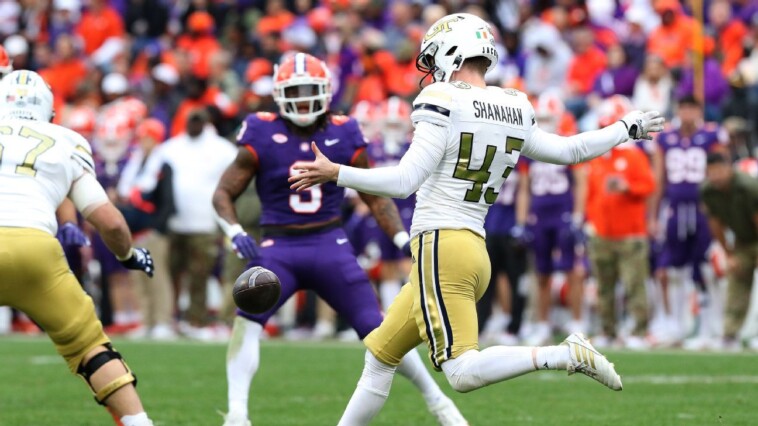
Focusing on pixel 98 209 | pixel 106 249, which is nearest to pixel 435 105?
pixel 98 209

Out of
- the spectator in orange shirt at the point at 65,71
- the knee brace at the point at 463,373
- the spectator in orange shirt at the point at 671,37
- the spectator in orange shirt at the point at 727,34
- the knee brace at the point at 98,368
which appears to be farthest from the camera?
the spectator in orange shirt at the point at 65,71

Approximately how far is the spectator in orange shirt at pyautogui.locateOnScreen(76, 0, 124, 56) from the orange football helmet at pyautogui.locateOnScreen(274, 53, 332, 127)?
12.9 m

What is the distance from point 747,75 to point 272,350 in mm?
5855

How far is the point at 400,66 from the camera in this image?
54.2 feet

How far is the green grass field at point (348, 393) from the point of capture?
791cm

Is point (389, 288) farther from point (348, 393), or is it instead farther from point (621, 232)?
point (348, 393)

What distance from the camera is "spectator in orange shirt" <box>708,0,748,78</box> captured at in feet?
51.5

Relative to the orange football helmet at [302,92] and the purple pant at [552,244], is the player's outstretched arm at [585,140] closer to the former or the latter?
the orange football helmet at [302,92]

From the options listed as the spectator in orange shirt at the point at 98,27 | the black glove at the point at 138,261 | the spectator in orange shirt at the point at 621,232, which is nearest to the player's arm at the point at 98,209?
the black glove at the point at 138,261

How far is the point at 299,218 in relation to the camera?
7.79 metres

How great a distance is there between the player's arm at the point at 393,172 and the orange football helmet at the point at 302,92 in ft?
6.96

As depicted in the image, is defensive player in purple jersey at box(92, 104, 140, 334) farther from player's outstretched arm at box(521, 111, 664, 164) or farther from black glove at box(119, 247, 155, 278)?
player's outstretched arm at box(521, 111, 664, 164)

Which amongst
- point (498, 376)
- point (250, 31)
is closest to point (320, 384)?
point (498, 376)

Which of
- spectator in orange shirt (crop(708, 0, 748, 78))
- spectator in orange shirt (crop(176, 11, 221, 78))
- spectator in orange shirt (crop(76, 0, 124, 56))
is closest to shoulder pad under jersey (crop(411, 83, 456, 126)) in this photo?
spectator in orange shirt (crop(708, 0, 748, 78))
